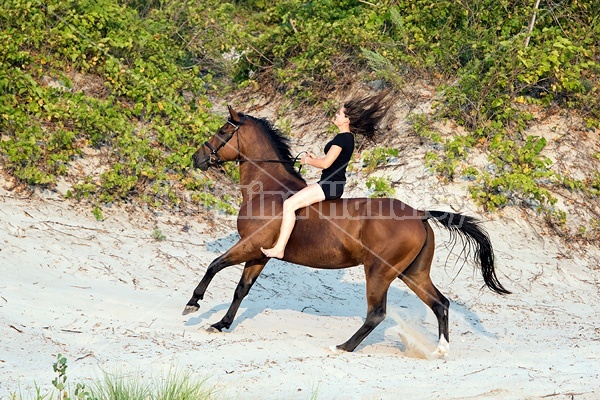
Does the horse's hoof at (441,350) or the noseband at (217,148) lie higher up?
the noseband at (217,148)

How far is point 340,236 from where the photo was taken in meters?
8.84

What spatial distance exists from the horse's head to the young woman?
1.07 meters

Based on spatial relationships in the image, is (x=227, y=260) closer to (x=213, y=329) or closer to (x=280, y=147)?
(x=213, y=329)

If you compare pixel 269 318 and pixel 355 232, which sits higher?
pixel 355 232

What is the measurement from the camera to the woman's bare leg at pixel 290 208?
28.8ft

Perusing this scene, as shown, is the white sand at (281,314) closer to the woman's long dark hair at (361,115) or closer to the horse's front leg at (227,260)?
the horse's front leg at (227,260)

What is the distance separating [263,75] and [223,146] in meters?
7.61

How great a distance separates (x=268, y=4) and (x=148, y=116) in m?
5.71

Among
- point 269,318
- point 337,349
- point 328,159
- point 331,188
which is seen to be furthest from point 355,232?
point 269,318

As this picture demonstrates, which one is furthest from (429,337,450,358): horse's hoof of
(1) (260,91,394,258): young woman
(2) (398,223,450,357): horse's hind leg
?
(1) (260,91,394,258): young woman

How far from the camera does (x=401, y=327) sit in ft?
32.6

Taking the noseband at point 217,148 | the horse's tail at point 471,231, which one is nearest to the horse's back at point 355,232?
the horse's tail at point 471,231

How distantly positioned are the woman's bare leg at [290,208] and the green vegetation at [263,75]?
12.3 feet

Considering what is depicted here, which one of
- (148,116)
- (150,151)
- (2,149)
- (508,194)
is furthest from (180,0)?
(508,194)
